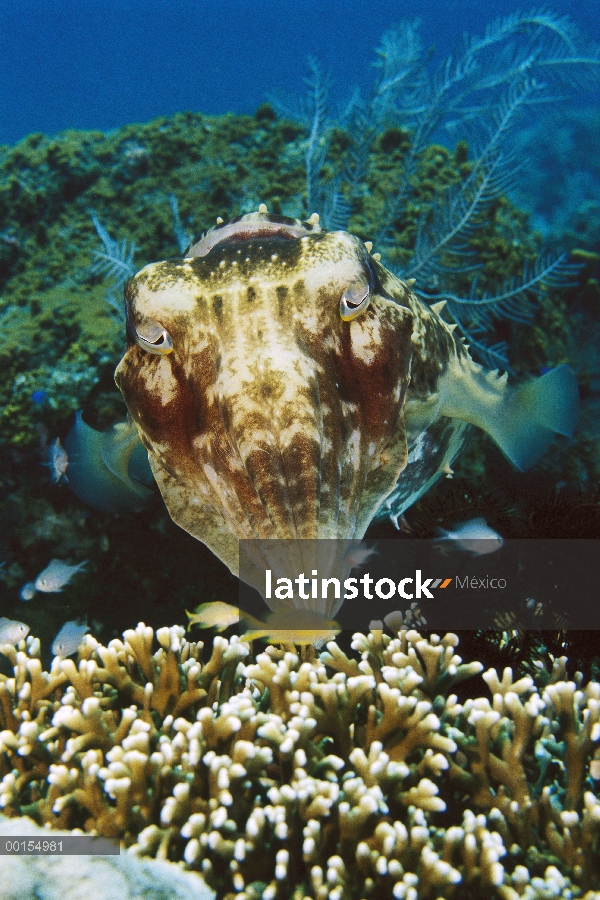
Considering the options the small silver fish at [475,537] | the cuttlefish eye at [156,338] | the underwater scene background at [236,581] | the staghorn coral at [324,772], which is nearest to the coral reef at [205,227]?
the underwater scene background at [236,581]

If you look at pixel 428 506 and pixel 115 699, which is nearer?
pixel 115 699

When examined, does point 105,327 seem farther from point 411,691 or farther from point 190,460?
point 411,691

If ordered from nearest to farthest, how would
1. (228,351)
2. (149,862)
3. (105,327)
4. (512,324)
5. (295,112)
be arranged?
1. (149,862)
2. (228,351)
3. (105,327)
4. (512,324)
5. (295,112)

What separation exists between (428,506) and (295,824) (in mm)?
1929

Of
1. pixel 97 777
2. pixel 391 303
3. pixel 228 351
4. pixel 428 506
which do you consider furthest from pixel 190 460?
pixel 428 506

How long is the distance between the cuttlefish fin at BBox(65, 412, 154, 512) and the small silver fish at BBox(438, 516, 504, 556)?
78.8 inches

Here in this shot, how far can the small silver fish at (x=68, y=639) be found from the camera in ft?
13.9

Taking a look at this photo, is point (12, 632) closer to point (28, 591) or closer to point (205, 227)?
point (28, 591)

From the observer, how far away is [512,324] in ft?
17.6

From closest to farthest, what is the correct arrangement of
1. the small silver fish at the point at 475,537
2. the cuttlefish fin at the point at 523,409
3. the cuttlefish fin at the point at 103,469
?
1. the small silver fish at the point at 475,537
2. the cuttlefish fin at the point at 523,409
3. the cuttlefish fin at the point at 103,469

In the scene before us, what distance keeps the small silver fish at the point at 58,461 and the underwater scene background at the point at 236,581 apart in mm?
25

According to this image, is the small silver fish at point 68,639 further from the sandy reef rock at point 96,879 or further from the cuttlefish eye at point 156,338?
the cuttlefish eye at point 156,338

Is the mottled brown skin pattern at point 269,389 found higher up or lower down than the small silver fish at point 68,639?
higher up

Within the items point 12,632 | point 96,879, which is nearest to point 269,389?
point 96,879
